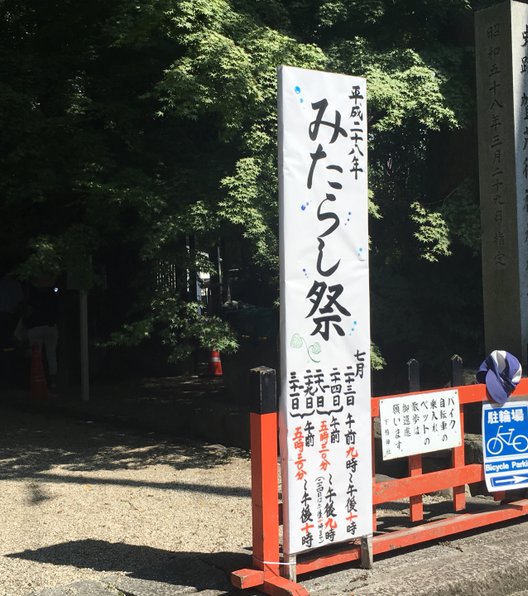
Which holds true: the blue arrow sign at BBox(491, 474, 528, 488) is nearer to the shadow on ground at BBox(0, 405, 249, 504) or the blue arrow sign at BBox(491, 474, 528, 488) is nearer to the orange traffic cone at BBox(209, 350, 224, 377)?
the shadow on ground at BBox(0, 405, 249, 504)

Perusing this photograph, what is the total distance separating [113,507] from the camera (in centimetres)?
595

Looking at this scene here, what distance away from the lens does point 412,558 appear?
456 centimetres

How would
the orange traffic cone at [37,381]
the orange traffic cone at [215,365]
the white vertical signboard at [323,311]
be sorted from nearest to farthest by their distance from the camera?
the white vertical signboard at [323,311], the orange traffic cone at [37,381], the orange traffic cone at [215,365]

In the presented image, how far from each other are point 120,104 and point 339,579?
548 centimetres

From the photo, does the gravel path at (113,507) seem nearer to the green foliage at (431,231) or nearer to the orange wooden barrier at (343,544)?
the orange wooden barrier at (343,544)

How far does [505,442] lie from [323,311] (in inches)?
74.1

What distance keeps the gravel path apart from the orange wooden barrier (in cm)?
44

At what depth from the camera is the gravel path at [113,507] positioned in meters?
4.60

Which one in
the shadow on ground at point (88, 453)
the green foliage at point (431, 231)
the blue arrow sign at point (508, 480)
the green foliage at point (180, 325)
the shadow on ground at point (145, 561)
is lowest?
the shadow on ground at point (145, 561)

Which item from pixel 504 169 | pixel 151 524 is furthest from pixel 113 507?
pixel 504 169

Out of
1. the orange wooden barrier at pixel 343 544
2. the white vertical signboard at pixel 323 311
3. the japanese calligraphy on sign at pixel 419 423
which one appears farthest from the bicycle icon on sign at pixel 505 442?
the white vertical signboard at pixel 323 311

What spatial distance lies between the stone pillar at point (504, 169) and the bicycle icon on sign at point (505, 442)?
4.88 feet

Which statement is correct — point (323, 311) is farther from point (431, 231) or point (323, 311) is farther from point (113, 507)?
point (431, 231)

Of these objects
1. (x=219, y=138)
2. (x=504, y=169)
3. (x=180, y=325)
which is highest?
(x=219, y=138)
